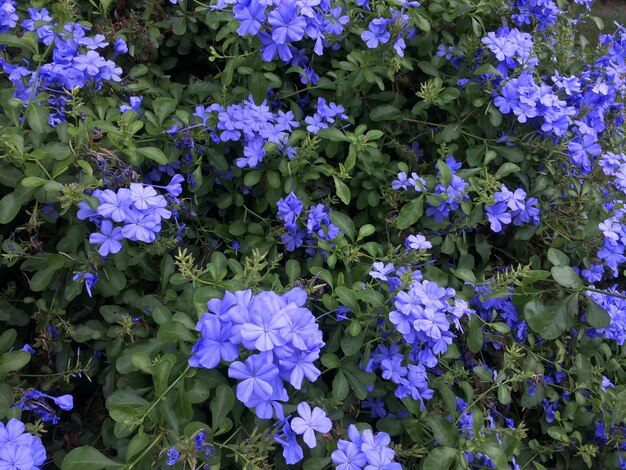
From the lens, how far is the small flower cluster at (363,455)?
4.11 ft

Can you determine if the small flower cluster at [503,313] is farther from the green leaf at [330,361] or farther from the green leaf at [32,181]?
the green leaf at [32,181]

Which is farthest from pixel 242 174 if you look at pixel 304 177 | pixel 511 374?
pixel 511 374

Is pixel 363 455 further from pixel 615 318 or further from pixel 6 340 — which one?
pixel 615 318

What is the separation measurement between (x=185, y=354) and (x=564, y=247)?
1.47 meters

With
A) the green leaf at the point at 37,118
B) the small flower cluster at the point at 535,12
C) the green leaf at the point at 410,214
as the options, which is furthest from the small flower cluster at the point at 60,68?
the small flower cluster at the point at 535,12

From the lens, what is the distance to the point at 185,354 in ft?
4.32

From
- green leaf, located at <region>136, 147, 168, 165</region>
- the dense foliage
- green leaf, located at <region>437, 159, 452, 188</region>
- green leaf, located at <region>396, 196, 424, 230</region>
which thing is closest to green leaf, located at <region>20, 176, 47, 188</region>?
the dense foliage

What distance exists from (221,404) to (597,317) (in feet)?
3.69

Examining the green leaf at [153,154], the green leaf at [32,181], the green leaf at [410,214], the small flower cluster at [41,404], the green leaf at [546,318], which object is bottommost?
the small flower cluster at [41,404]

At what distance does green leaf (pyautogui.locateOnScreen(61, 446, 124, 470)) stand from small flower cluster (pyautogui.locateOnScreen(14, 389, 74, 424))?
216mm

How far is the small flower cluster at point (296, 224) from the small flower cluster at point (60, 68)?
2.15 ft

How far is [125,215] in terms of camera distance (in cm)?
137

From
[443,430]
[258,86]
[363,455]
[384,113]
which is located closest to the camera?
[363,455]

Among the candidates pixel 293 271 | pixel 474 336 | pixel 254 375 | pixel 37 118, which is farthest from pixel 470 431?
pixel 37 118
